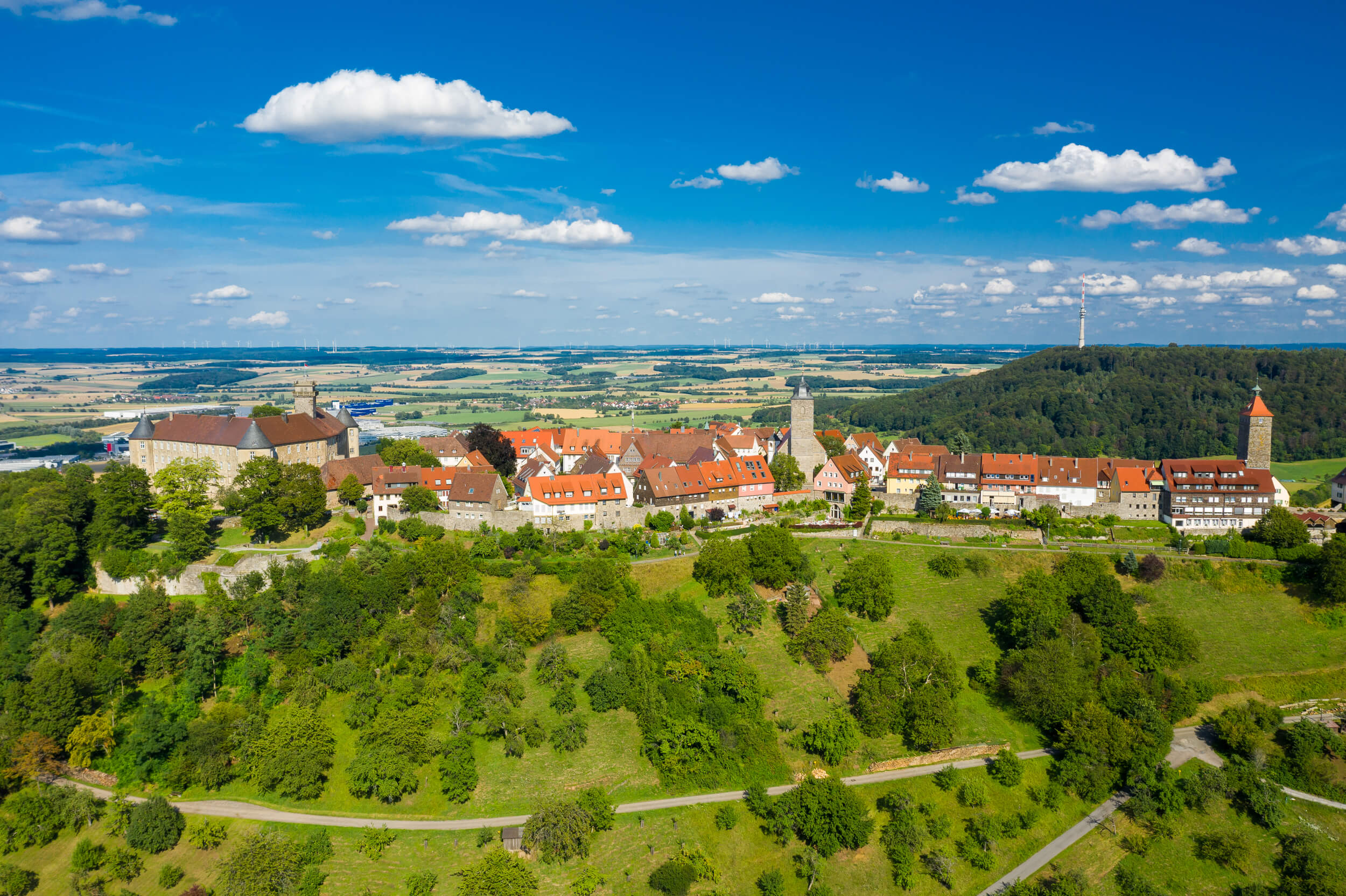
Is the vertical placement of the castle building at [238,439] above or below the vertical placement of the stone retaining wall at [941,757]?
above

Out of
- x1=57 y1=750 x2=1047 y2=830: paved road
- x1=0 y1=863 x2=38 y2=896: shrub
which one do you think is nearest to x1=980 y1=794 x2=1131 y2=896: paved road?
x1=57 y1=750 x2=1047 y2=830: paved road

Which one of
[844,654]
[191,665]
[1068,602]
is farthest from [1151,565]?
[191,665]

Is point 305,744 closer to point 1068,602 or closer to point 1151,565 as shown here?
point 1068,602

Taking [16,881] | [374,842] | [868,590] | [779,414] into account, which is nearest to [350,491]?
[16,881]

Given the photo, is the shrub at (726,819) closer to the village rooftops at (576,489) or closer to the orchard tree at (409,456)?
the village rooftops at (576,489)

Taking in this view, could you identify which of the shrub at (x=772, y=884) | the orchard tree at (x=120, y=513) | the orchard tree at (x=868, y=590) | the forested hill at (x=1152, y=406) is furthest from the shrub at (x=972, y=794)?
the forested hill at (x=1152, y=406)

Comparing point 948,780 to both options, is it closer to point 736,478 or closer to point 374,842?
point 374,842

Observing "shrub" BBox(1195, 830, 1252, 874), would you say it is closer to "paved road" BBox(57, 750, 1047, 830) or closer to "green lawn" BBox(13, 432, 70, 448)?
"paved road" BBox(57, 750, 1047, 830)
